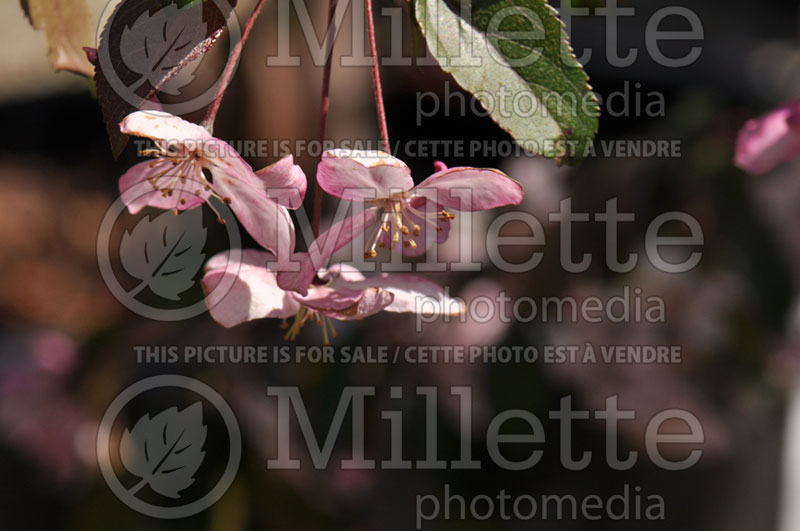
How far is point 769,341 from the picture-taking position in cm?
158

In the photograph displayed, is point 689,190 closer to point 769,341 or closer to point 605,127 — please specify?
point 769,341

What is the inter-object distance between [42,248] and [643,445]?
167 centimetres

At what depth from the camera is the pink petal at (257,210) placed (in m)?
0.55

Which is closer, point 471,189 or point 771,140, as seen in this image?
point 471,189

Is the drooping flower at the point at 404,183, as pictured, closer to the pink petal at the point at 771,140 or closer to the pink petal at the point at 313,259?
the pink petal at the point at 313,259

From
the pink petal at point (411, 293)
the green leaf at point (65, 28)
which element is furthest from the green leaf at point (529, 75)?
the green leaf at point (65, 28)

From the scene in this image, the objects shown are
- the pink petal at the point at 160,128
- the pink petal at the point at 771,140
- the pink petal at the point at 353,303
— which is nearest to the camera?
the pink petal at the point at 160,128

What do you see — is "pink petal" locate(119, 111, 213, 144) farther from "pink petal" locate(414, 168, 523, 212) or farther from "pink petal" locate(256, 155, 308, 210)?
"pink petal" locate(414, 168, 523, 212)

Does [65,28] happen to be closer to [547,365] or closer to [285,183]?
[285,183]

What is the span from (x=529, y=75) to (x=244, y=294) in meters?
0.24

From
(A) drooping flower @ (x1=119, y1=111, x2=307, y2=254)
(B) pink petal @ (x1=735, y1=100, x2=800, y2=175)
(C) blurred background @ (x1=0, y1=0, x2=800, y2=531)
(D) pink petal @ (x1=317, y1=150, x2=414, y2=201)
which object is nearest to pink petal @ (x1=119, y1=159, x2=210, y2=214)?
(A) drooping flower @ (x1=119, y1=111, x2=307, y2=254)

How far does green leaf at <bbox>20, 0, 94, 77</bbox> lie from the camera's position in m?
0.57

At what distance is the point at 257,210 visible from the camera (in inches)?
22.0

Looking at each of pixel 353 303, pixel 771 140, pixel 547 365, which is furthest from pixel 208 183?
pixel 547 365
